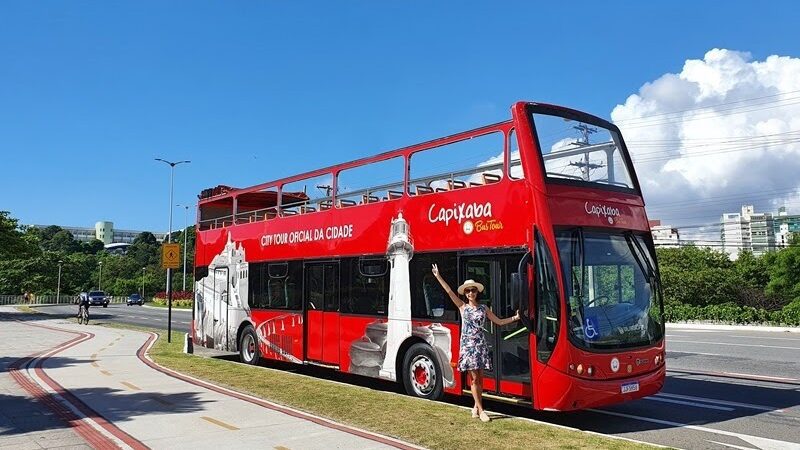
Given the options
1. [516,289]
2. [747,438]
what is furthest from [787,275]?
[516,289]

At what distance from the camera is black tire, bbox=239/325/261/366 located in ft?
44.7

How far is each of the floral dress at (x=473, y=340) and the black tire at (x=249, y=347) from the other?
721cm

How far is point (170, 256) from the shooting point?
18.7 m

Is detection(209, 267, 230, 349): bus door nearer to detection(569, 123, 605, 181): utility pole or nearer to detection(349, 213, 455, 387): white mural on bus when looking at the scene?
detection(349, 213, 455, 387): white mural on bus

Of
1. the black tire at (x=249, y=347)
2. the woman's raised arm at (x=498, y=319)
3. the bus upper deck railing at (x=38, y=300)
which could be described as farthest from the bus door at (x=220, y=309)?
the bus upper deck railing at (x=38, y=300)

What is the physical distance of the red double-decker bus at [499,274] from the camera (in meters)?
7.24

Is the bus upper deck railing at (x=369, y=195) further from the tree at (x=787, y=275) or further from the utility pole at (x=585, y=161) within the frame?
the tree at (x=787, y=275)

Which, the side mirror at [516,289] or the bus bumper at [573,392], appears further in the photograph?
the side mirror at [516,289]

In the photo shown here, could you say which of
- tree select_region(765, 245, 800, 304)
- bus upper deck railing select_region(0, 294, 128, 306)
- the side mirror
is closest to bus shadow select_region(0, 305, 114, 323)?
the side mirror

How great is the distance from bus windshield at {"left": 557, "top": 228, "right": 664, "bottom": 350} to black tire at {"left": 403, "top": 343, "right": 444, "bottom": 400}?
2.49 meters

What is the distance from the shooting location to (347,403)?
859 centimetres

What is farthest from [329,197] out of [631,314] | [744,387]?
[744,387]

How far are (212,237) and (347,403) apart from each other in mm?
8602

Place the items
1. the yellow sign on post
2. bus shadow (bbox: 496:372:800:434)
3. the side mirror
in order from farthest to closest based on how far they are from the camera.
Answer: the yellow sign on post
bus shadow (bbox: 496:372:800:434)
the side mirror
